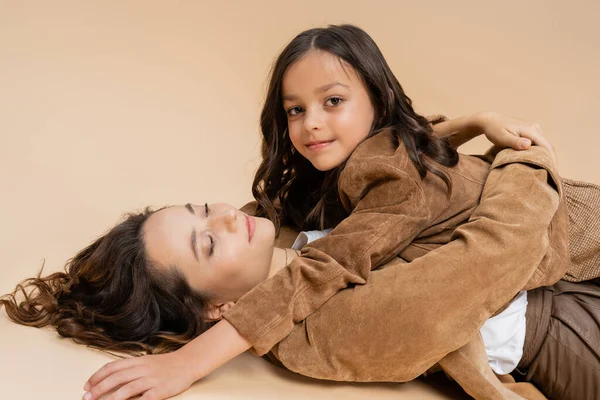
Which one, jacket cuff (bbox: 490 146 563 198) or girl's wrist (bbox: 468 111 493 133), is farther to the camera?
girl's wrist (bbox: 468 111 493 133)

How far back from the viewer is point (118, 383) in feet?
5.69

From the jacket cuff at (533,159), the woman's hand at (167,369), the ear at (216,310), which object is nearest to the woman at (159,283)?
the ear at (216,310)

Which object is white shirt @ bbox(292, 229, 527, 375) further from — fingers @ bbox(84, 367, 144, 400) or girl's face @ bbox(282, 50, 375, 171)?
fingers @ bbox(84, 367, 144, 400)

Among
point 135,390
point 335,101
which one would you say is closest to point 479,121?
point 335,101

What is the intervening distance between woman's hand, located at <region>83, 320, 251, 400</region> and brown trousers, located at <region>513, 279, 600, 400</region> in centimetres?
83

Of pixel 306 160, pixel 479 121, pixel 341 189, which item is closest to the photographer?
pixel 341 189

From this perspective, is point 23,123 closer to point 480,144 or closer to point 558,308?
point 480,144

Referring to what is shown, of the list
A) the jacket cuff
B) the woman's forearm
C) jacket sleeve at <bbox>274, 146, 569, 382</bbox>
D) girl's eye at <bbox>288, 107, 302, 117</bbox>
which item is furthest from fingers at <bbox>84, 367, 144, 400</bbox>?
the woman's forearm

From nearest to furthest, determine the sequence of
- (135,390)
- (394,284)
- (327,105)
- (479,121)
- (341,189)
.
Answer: (135,390), (394,284), (341,189), (327,105), (479,121)

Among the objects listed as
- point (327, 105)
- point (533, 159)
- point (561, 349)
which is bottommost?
point (561, 349)

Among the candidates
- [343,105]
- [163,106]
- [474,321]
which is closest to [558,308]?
[474,321]

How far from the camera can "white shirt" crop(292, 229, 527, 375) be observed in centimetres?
206

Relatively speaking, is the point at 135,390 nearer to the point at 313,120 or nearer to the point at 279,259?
the point at 279,259

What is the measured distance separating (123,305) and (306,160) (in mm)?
817
